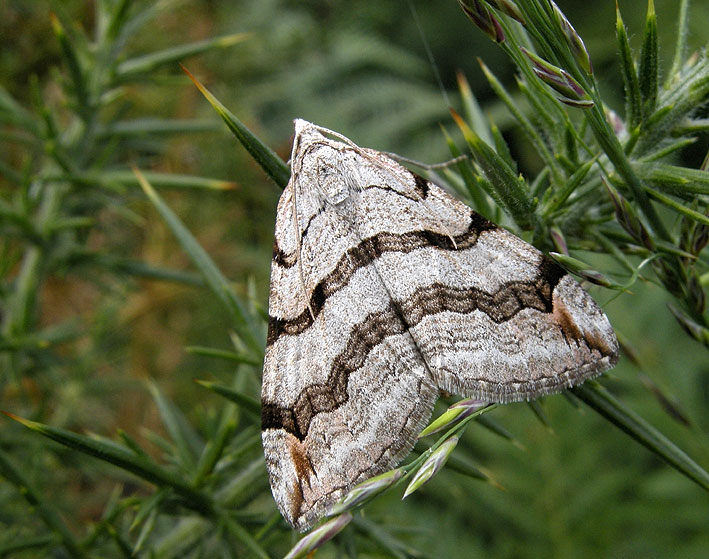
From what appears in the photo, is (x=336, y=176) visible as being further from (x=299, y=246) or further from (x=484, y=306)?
(x=484, y=306)

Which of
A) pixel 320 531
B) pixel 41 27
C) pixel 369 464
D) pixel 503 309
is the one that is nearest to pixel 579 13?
pixel 41 27

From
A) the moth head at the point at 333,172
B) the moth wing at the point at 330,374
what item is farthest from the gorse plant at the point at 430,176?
the moth head at the point at 333,172

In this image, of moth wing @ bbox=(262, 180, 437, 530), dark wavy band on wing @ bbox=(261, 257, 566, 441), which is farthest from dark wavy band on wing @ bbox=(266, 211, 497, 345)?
dark wavy band on wing @ bbox=(261, 257, 566, 441)

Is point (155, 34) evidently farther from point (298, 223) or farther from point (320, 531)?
point (320, 531)

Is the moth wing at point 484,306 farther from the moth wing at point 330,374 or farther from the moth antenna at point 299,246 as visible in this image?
the moth antenna at point 299,246

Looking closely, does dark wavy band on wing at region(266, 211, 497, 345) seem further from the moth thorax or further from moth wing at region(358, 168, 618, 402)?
the moth thorax

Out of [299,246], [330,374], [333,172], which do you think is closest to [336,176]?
[333,172]
